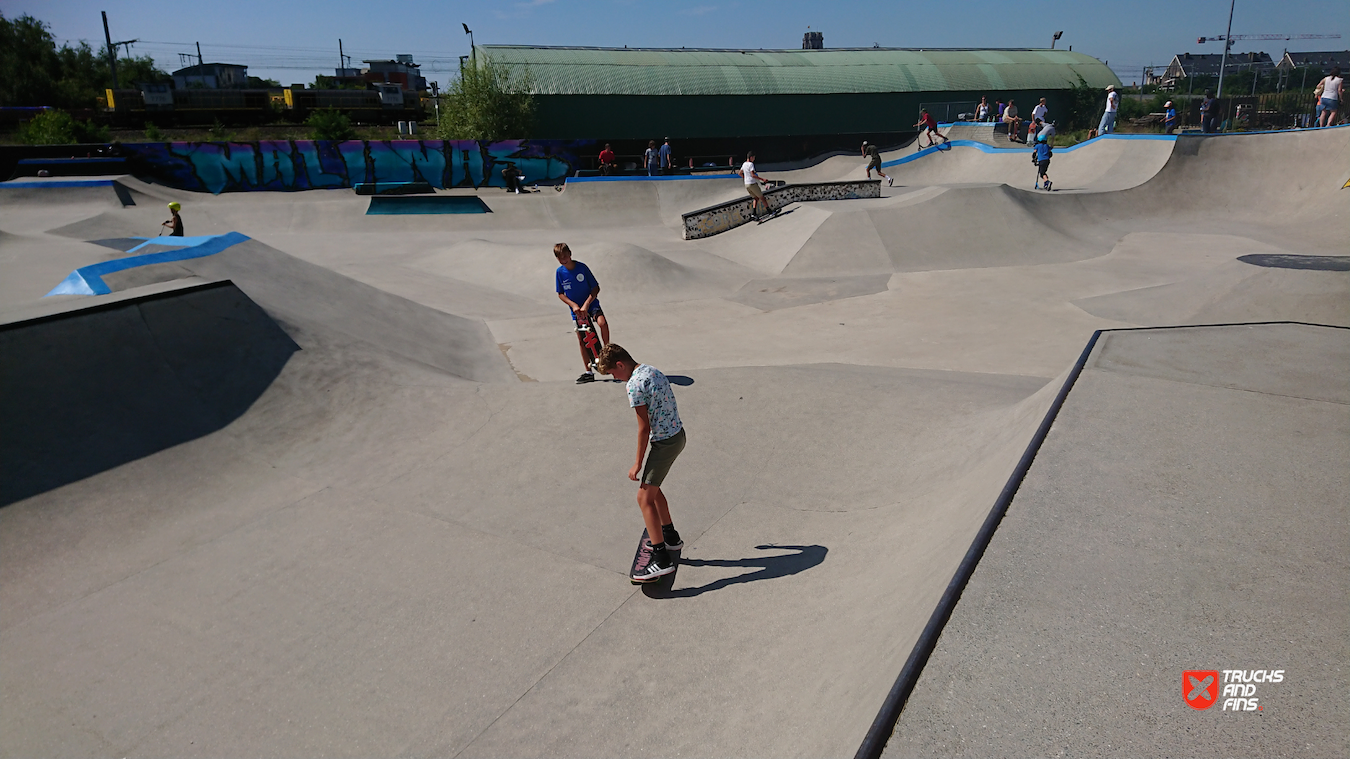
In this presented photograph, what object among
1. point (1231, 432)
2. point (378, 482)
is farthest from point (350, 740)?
Result: point (1231, 432)

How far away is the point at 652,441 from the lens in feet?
14.9

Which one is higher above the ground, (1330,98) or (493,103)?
(493,103)

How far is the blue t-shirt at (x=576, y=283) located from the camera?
8.60 meters

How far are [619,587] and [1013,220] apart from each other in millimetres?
15766

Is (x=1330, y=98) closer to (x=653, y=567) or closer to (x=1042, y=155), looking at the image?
(x=1042, y=155)

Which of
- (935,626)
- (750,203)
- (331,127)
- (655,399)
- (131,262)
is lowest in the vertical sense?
(935,626)

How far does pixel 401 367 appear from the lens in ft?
28.6

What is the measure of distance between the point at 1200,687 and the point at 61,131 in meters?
43.6

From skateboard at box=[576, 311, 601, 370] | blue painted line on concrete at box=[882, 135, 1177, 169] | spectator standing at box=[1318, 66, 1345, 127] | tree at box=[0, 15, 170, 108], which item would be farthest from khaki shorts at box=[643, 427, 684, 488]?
tree at box=[0, 15, 170, 108]

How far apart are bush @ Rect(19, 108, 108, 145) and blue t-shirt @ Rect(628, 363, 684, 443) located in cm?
3943

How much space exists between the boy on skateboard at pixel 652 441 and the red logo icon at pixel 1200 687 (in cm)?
268

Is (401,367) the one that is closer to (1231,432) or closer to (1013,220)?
(1231,432)

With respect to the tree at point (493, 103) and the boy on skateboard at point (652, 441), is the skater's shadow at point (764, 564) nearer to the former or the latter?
the boy on skateboard at point (652, 441)

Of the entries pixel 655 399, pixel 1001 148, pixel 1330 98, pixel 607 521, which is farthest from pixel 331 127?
pixel 655 399
